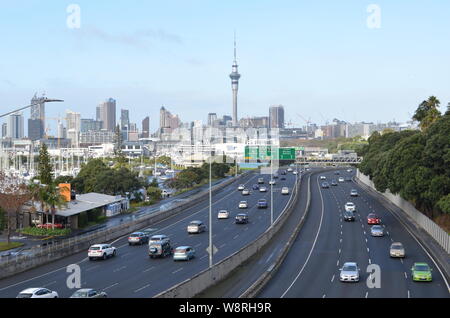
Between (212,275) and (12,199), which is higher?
(12,199)

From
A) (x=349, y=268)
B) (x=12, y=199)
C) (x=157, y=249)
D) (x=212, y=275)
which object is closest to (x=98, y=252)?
(x=157, y=249)

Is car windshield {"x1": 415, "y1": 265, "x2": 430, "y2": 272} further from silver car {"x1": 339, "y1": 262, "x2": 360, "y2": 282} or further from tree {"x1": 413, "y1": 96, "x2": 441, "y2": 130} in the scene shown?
tree {"x1": 413, "y1": 96, "x2": 441, "y2": 130}

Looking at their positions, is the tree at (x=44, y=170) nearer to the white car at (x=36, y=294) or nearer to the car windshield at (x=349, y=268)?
the white car at (x=36, y=294)

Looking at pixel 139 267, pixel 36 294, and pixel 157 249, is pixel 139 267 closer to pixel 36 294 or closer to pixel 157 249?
pixel 157 249

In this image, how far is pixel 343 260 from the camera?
46.7 meters

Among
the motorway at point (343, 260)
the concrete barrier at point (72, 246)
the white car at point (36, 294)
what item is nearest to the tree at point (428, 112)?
the motorway at point (343, 260)

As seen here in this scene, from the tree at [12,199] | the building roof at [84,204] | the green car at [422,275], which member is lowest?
the green car at [422,275]

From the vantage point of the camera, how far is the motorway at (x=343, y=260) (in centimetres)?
3538

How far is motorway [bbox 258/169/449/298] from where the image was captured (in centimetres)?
3538

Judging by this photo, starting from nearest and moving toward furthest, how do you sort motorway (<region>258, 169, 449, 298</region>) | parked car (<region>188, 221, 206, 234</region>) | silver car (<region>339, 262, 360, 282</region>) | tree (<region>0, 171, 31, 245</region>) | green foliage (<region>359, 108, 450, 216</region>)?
motorway (<region>258, 169, 449, 298</region>), silver car (<region>339, 262, 360, 282</region>), tree (<region>0, 171, 31, 245</region>), green foliage (<region>359, 108, 450, 216</region>), parked car (<region>188, 221, 206, 234</region>)

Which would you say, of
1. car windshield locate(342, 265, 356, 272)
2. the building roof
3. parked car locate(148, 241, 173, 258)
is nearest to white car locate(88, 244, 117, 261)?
parked car locate(148, 241, 173, 258)
